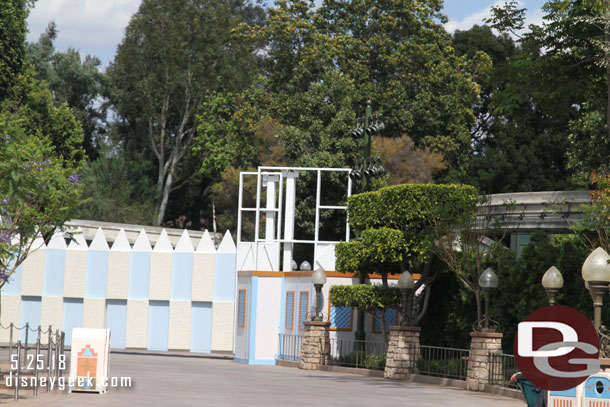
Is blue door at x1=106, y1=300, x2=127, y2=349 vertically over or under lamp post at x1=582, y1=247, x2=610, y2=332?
under

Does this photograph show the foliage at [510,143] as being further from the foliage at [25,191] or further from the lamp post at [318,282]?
the foliage at [25,191]

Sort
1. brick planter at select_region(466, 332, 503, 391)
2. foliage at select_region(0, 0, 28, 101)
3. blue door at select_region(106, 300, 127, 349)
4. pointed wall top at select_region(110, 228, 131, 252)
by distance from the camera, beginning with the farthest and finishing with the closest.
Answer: foliage at select_region(0, 0, 28, 101), pointed wall top at select_region(110, 228, 131, 252), blue door at select_region(106, 300, 127, 349), brick planter at select_region(466, 332, 503, 391)

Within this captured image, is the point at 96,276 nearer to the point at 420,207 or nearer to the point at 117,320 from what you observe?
the point at 117,320

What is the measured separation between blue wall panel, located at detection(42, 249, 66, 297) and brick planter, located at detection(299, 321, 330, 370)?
11.4 meters

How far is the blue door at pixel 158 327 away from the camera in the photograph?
114ft

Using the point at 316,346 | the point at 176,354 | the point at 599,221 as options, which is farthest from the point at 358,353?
the point at 176,354

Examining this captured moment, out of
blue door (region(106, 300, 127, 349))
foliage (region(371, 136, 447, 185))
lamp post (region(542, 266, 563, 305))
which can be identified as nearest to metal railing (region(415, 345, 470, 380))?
lamp post (region(542, 266, 563, 305))

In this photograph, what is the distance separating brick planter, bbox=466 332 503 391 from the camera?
20.5 m

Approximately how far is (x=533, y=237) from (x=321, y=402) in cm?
898

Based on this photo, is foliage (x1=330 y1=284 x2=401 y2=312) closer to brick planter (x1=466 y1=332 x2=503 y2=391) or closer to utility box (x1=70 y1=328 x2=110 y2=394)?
brick planter (x1=466 y1=332 x2=503 y2=391)

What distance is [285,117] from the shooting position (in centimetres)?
4856

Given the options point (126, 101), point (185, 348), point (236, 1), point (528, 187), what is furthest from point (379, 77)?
point (236, 1)

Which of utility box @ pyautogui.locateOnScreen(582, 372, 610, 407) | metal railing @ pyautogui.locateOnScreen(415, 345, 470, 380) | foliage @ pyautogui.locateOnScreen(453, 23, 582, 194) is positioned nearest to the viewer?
utility box @ pyautogui.locateOnScreen(582, 372, 610, 407)

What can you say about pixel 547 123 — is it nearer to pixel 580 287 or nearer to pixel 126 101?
pixel 126 101
